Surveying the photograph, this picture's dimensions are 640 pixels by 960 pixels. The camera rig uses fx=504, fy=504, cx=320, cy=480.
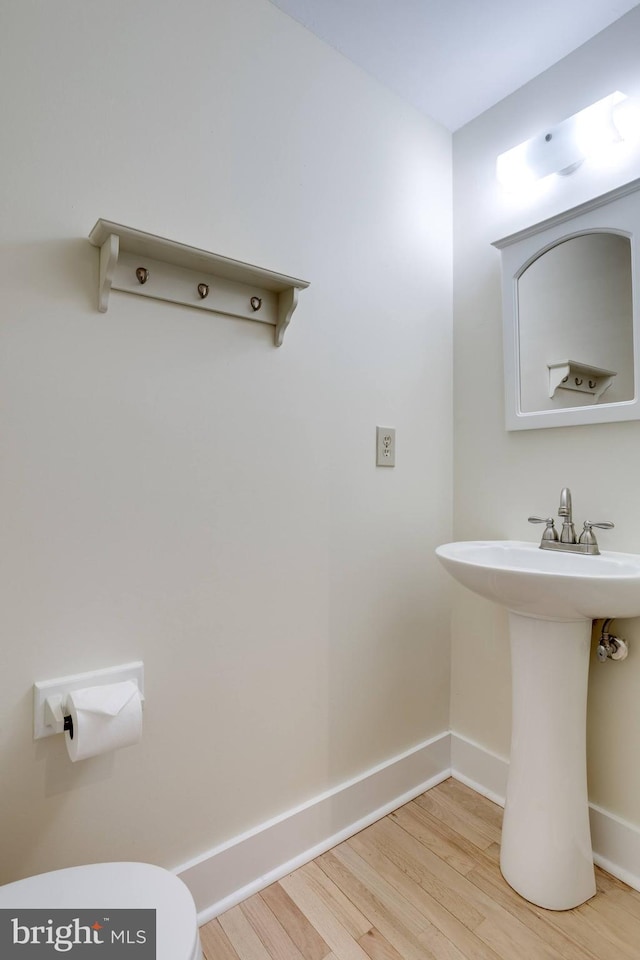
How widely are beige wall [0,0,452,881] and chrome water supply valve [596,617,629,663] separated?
1.83 ft

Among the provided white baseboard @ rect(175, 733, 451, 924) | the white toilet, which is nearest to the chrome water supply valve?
white baseboard @ rect(175, 733, 451, 924)

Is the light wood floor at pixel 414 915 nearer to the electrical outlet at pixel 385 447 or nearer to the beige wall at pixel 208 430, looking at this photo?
the beige wall at pixel 208 430

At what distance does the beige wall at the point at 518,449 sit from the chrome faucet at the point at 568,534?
6cm

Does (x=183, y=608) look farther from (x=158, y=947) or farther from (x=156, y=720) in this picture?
(x=158, y=947)

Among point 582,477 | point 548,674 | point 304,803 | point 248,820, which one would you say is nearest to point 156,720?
point 248,820

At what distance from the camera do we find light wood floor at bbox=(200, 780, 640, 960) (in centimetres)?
114

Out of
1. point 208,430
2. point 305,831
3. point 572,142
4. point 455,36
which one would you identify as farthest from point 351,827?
point 455,36

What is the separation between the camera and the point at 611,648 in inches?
53.7

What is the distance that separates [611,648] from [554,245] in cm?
118

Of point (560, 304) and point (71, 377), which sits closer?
point (71, 377)

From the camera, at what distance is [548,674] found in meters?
1.29

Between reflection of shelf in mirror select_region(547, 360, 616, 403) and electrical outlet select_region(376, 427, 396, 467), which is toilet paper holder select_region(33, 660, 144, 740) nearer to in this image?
electrical outlet select_region(376, 427, 396, 467)

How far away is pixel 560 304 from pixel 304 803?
5.37ft

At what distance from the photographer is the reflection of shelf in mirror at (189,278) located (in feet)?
3.35
